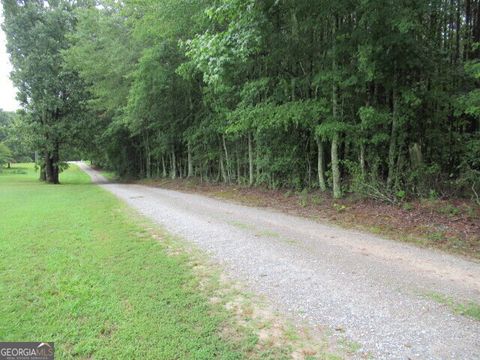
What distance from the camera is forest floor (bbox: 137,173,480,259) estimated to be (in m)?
5.21

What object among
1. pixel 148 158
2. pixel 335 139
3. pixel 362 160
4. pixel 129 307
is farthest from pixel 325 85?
pixel 148 158

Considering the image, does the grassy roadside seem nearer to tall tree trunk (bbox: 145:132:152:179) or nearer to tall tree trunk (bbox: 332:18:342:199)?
tall tree trunk (bbox: 332:18:342:199)

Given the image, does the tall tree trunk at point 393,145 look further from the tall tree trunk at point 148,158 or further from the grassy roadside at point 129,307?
the tall tree trunk at point 148,158

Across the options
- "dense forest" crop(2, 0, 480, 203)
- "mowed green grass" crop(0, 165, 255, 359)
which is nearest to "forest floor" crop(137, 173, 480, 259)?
"dense forest" crop(2, 0, 480, 203)

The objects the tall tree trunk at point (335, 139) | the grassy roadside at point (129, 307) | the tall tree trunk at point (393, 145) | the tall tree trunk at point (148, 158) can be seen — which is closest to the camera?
the grassy roadside at point (129, 307)

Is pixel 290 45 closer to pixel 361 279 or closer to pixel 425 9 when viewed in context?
pixel 425 9

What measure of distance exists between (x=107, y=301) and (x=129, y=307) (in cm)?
29

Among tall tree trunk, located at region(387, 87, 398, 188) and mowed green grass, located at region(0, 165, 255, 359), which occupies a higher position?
tall tree trunk, located at region(387, 87, 398, 188)

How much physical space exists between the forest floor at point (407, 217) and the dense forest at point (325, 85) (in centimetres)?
48

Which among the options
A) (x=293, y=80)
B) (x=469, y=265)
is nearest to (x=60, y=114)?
(x=293, y=80)

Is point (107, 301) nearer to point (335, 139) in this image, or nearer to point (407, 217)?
point (407, 217)

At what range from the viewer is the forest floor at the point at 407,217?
5.21 metres

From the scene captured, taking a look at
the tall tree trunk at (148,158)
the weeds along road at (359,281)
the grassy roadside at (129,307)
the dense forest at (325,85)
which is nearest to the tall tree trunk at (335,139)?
the dense forest at (325,85)

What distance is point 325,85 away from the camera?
27.0ft
